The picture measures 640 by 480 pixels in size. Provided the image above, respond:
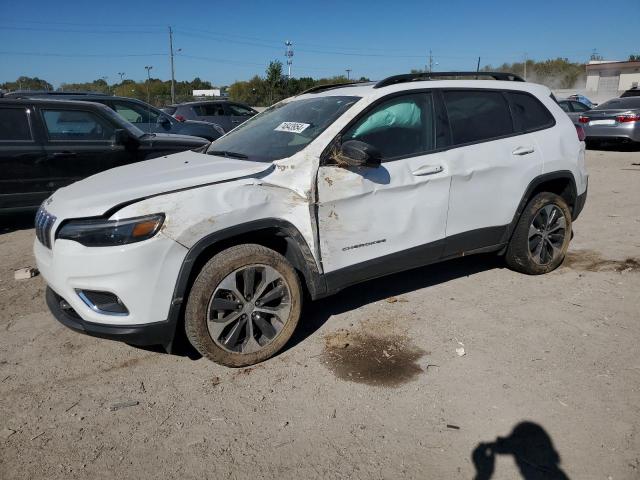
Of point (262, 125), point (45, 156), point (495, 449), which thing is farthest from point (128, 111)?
point (495, 449)

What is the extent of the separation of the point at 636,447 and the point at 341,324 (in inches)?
79.7

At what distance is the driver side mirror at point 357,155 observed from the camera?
332 centimetres

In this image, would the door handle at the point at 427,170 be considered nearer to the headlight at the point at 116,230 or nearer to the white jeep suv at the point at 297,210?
the white jeep suv at the point at 297,210

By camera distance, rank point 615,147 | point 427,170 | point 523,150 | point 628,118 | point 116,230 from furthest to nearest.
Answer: point 615,147, point 628,118, point 523,150, point 427,170, point 116,230

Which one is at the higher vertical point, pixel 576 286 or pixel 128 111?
pixel 128 111

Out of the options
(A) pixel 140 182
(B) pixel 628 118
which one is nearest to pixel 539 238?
(A) pixel 140 182

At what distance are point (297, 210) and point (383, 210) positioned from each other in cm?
67

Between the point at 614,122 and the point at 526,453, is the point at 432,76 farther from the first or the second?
the point at 614,122

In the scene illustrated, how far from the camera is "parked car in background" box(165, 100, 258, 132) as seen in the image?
1445 centimetres

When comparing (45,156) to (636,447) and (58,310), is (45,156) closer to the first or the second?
(58,310)

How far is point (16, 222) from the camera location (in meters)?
7.24

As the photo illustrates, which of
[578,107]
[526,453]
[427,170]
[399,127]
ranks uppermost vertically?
[399,127]

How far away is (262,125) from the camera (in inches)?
168

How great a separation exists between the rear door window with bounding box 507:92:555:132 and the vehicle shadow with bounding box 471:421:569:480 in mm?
2732
